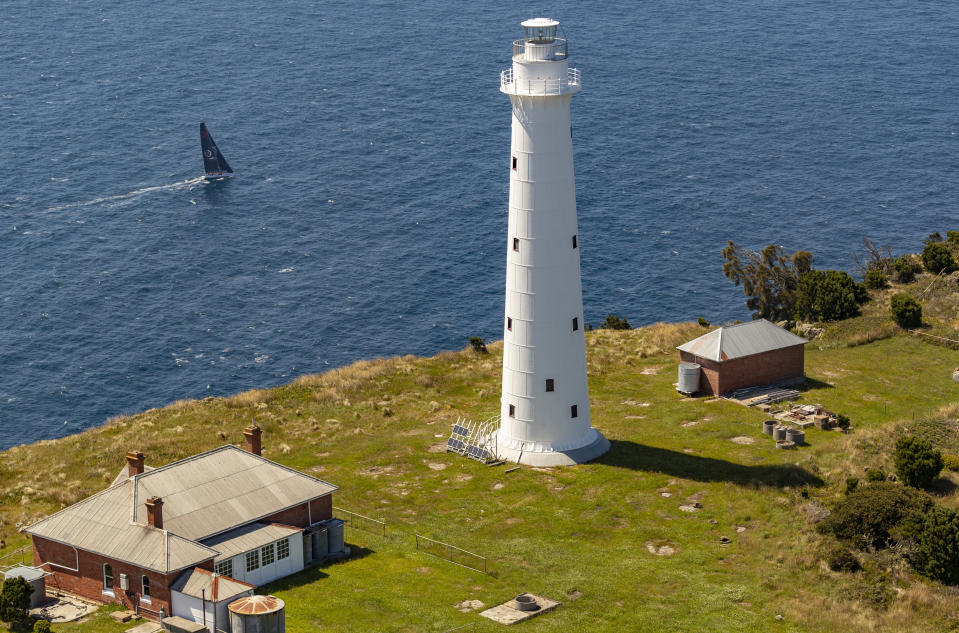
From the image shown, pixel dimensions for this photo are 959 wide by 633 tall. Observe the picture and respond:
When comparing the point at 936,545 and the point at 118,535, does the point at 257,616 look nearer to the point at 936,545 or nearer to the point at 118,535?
the point at 118,535

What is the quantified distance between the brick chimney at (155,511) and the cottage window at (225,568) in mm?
3207

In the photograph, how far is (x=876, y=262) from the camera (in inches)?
4065

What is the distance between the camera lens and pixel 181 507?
185 ft

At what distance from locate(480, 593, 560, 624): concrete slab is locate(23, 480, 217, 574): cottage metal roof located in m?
12.3

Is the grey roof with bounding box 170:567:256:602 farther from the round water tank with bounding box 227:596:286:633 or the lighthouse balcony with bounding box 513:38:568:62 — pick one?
the lighthouse balcony with bounding box 513:38:568:62

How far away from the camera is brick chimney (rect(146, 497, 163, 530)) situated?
178 feet

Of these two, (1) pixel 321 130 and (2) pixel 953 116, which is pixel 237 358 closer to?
(1) pixel 321 130

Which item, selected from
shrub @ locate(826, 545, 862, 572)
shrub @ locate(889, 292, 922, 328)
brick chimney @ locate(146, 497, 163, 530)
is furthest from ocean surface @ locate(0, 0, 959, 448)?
shrub @ locate(826, 545, 862, 572)

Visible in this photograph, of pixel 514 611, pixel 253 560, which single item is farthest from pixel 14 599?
pixel 514 611

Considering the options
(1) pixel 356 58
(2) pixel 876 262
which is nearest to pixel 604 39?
(1) pixel 356 58

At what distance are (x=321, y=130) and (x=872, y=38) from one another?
89.2 metres

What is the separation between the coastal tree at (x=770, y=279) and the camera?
343ft

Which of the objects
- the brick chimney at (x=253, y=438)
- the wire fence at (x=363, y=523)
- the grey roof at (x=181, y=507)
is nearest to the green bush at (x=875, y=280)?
the wire fence at (x=363, y=523)

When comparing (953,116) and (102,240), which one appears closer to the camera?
(102,240)
